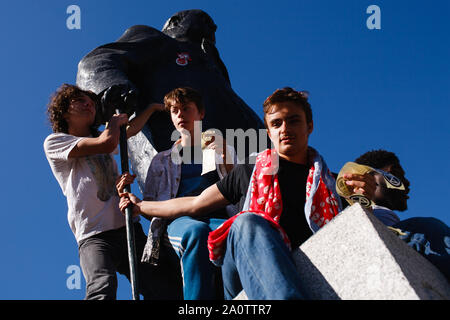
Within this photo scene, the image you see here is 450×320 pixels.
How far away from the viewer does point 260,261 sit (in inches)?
102

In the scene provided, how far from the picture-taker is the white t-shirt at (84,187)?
4.00 meters

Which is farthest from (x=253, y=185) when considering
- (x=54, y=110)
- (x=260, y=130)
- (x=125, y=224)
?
(x=260, y=130)

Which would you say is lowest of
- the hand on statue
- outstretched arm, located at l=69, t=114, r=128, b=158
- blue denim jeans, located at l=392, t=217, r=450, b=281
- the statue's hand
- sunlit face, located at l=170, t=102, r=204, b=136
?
blue denim jeans, located at l=392, t=217, r=450, b=281

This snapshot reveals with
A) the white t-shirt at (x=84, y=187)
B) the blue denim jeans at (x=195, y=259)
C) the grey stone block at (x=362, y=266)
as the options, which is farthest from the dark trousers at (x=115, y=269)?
the grey stone block at (x=362, y=266)

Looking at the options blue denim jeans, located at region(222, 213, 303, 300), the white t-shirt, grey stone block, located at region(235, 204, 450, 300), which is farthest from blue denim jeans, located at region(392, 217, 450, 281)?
the white t-shirt

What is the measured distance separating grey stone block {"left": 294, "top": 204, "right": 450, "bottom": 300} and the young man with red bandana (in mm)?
110

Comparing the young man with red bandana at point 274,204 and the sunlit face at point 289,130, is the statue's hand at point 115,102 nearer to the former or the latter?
the young man with red bandana at point 274,204

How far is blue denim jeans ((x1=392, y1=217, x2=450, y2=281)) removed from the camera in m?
2.99

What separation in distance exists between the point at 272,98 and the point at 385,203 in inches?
43.4

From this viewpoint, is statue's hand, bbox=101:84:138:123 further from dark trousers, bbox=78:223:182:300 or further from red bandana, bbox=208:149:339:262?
red bandana, bbox=208:149:339:262

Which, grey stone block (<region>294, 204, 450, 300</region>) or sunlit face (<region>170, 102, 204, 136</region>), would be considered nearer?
grey stone block (<region>294, 204, 450, 300</region>)
